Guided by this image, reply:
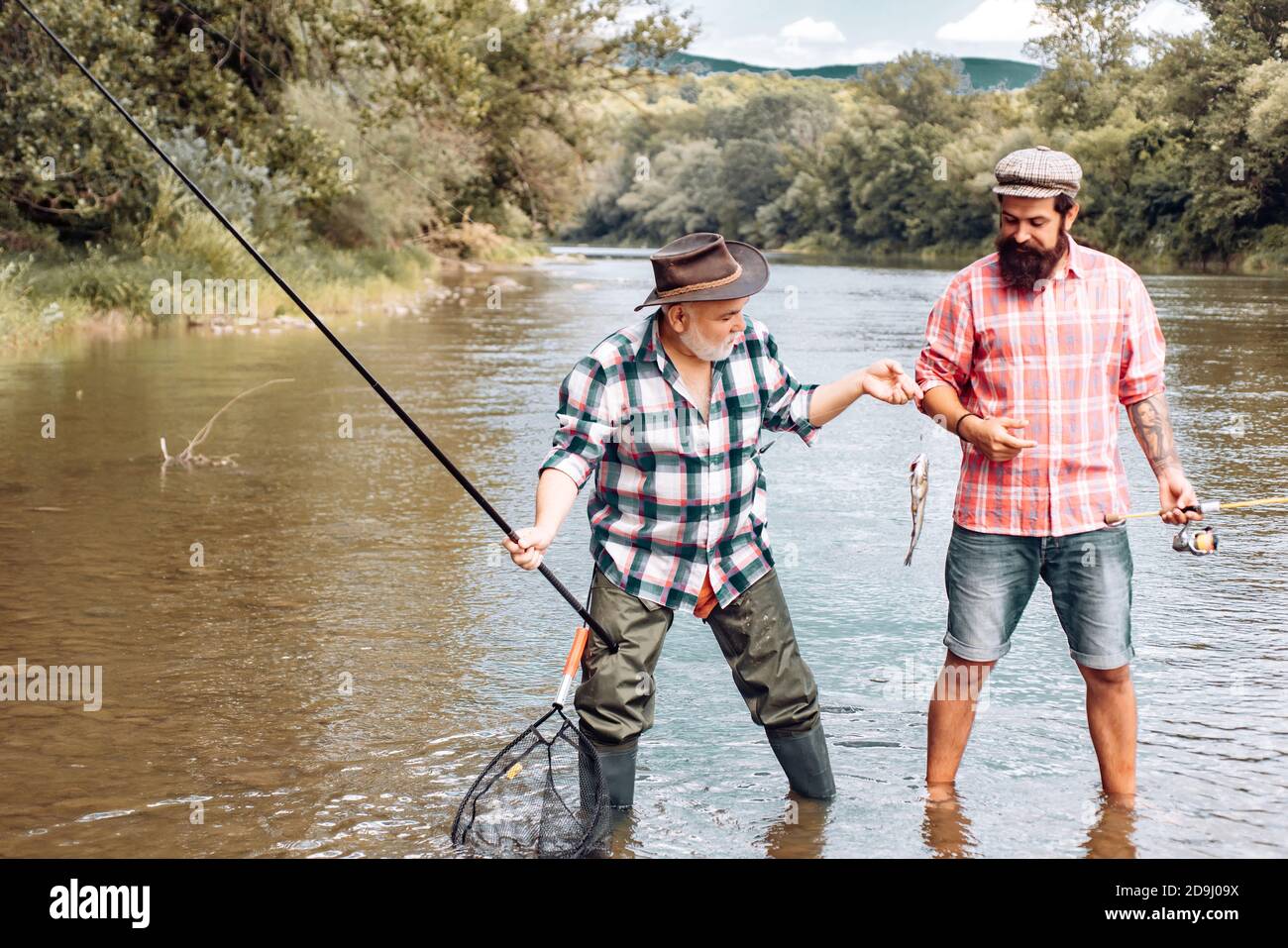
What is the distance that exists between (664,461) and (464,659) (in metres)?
2.39

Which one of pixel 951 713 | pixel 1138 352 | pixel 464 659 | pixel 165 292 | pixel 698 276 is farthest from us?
pixel 165 292

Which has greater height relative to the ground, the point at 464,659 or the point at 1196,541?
the point at 1196,541

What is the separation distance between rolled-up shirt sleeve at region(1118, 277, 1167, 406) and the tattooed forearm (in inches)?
1.1

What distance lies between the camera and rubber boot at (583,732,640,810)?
4512 millimetres

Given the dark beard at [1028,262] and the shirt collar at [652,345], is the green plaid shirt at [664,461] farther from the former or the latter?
the dark beard at [1028,262]

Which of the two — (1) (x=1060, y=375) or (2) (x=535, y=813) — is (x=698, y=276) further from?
(2) (x=535, y=813)

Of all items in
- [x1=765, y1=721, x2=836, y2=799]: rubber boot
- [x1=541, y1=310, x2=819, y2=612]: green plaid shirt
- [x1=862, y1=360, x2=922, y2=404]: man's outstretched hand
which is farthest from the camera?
[x1=765, y1=721, x2=836, y2=799]: rubber boot

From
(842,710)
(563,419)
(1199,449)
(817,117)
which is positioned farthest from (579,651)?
(817,117)

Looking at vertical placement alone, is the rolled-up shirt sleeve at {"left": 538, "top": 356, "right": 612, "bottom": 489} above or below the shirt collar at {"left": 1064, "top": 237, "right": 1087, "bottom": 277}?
below

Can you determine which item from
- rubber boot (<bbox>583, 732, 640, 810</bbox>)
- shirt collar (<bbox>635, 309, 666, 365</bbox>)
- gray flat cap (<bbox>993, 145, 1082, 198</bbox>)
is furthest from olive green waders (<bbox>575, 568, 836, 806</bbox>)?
gray flat cap (<bbox>993, 145, 1082, 198</bbox>)

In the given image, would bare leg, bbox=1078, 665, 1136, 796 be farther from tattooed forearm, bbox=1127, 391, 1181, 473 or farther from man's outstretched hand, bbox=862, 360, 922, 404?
man's outstretched hand, bbox=862, 360, 922, 404

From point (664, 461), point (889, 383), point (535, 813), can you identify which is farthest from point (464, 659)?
point (889, 383)

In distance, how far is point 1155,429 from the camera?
4.60 metres
